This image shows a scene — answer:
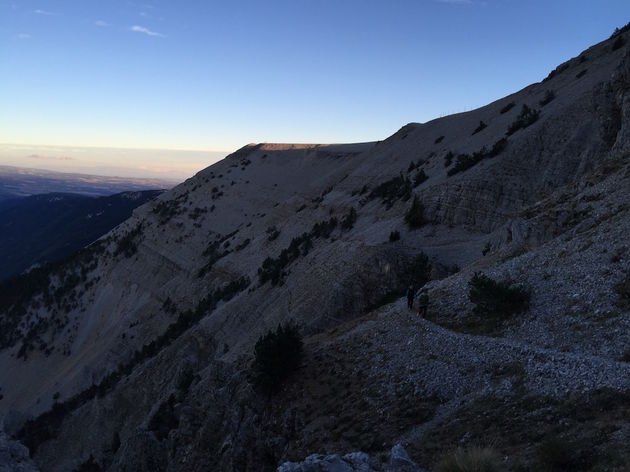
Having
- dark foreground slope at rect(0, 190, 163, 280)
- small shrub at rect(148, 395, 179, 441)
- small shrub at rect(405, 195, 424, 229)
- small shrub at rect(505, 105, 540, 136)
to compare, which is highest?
small shrub at rect(505, 105, 540, 136)

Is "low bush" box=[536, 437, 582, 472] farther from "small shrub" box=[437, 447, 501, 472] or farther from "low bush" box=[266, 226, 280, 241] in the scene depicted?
"low bush" box=[266, 226, 280, 241]

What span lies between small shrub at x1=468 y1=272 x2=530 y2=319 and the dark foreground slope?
9732cm

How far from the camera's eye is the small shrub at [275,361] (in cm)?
1448

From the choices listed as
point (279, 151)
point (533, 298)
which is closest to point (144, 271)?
point (279, 151)

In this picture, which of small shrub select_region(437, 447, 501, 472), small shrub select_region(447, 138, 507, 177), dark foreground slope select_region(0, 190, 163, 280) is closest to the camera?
small shrub select_region(437, 447, 501, 472)

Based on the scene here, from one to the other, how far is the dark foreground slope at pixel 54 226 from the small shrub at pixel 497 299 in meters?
97.3

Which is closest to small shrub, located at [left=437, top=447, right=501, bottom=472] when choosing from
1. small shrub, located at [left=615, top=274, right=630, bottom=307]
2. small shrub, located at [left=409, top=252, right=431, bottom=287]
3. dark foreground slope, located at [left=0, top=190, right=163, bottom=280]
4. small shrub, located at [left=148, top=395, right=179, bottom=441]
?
small shrub, located at [left=615, top=274, right=630, bottom=307]

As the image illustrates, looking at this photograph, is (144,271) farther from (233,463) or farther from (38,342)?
(233,463)

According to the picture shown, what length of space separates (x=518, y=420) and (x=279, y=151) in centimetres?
7025

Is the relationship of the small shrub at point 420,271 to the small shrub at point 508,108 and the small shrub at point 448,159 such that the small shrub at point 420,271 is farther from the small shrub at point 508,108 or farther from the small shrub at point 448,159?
the small shrub at point 508,108

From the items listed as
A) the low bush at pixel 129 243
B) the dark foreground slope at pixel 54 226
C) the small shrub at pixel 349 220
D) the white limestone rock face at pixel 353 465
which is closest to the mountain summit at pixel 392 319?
the white limestone rock face at pixel 353 465

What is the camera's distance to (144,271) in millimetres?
49750

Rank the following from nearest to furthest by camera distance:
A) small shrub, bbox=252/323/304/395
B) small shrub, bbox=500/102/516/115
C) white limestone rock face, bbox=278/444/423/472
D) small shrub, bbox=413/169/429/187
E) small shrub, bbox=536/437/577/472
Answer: small shrub, bbox=536/437/577/472
white limestone rock face, bbox=278/444/423/472
small shrub, bbox=252/323/304/395
small shrub, bbox=413/169/429/187
small shrub, bbox=500/102/516/115

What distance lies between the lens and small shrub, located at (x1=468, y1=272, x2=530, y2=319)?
42.0 ft
